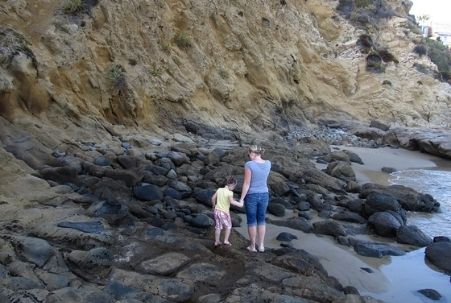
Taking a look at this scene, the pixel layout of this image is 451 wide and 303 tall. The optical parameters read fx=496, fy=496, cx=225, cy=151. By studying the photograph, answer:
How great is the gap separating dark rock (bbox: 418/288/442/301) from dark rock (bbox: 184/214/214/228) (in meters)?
2.98

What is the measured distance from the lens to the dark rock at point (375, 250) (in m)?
7.49

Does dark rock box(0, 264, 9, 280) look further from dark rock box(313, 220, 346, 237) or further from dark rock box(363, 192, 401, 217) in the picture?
dark rock box(363, 192, 401, 217)

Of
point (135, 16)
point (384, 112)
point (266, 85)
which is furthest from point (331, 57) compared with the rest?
point (135, 16)

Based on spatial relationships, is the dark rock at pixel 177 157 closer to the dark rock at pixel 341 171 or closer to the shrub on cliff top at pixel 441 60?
the dark rock at pixel 341 171

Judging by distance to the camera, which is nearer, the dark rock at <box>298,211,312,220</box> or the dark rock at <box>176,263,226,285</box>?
the dark rock at <box>176,263,226,285</box>

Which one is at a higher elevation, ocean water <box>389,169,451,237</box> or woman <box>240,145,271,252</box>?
woman <box>240,145,271,252</box>

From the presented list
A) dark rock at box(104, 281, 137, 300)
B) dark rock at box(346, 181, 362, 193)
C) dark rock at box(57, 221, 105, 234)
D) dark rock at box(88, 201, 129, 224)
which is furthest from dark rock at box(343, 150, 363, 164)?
dark rock at box(104, 281, 137, 300)

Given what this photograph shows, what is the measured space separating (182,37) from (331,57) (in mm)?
13755

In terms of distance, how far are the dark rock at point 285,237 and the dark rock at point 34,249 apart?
11.5ft

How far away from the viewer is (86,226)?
6.26 m

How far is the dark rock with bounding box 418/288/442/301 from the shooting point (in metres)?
6.18

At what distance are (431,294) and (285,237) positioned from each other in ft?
7.24

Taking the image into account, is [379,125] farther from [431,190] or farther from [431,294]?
[431,294]

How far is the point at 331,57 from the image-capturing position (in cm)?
2870
